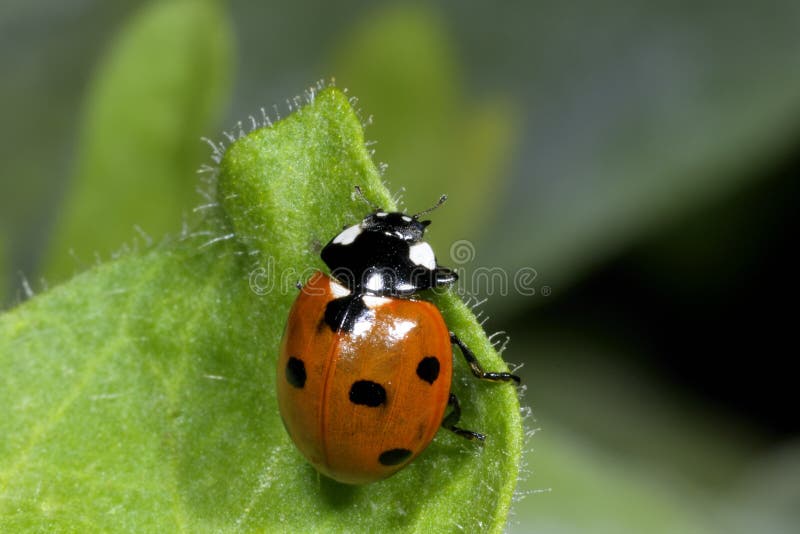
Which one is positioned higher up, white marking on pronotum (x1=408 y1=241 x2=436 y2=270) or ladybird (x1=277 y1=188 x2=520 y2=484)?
white marking on pronotum (x1=408 y1=241 x2=436 y2=270)

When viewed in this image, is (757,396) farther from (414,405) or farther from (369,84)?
(414,405)

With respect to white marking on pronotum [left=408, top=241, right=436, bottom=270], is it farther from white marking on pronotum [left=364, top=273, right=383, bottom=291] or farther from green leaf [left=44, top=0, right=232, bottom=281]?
green leaf [left=44, top=0, right=232, bottom=281]

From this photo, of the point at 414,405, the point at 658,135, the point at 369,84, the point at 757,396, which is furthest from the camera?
the point at 658,135

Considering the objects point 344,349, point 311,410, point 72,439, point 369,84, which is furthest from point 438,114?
point 72,439

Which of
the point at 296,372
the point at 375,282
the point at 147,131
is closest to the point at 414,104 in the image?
the point at 147,131

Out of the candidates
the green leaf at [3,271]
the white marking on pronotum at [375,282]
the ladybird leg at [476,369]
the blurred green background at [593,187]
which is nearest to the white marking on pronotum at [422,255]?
the white marking on pronotum at [375,282]

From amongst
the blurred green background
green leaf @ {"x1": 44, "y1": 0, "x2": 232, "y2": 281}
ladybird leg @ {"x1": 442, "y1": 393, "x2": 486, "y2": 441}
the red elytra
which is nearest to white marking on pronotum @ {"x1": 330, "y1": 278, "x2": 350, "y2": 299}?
the red elytra
